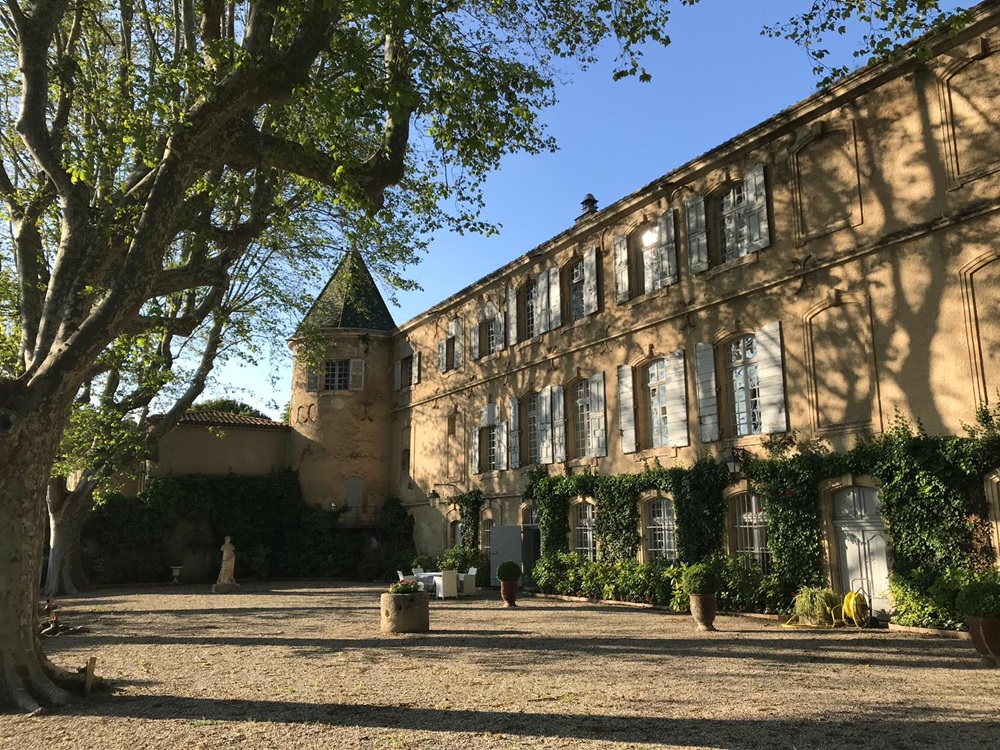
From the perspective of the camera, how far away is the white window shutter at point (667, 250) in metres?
16.6

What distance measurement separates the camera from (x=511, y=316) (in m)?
22.0

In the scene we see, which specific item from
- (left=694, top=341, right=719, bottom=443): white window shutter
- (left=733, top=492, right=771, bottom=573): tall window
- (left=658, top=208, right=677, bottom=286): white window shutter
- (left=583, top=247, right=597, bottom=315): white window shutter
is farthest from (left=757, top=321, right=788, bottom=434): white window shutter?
(left=583, top=247, right=597, bottom=315): white window shutter

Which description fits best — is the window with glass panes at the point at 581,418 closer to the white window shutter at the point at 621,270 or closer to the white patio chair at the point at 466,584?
the white window shutter at the point at 621,270

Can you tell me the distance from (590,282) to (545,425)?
12.4 feet

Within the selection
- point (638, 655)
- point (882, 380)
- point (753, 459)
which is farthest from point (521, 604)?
point (882, 380)

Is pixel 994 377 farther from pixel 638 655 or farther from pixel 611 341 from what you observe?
pixel 611 341

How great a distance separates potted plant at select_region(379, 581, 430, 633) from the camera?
486 inches

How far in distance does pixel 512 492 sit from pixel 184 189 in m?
14.0

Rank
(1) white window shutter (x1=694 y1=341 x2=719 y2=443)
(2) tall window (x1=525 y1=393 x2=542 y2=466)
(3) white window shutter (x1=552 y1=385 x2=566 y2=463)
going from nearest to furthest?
(1) white window shutter (x1=694 y1=341 x2=719 y2=443) → (3) white window shutter (x1=552 y1=385 x2=566 y2=463) → (2) tall window (x1=525 y1=393 x2=542 y2=466)

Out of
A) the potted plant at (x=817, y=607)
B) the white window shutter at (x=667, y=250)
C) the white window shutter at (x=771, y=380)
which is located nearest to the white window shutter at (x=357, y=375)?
the white window shutter at (x=667, y=250)

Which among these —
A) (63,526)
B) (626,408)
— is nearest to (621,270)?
(626,408)

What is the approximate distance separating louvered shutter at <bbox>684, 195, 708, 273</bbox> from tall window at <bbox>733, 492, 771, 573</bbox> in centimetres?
458

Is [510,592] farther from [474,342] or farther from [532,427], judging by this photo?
[474,342]

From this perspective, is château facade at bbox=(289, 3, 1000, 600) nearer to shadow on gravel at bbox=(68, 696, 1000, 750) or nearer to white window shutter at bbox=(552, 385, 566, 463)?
white window shutter at bbox=(552, 385, 566, 463)
